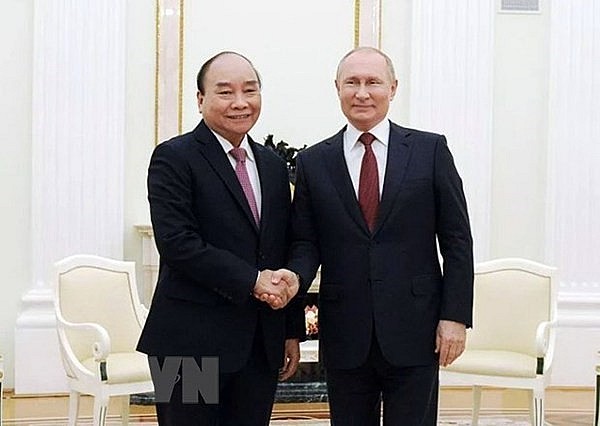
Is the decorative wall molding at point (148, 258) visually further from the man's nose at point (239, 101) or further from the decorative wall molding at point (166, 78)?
the man's nose at point (239, 101)

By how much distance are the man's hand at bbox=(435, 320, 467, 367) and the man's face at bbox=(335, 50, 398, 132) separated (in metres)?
0.70

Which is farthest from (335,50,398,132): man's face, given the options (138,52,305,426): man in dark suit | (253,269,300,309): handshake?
(253,269,300,309): handshake

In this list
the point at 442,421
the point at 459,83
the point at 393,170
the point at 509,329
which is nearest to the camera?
the point at 393,170

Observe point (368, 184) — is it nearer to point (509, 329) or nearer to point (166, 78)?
point (509, 329)

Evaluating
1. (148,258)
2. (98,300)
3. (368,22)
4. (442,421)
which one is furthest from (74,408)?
(368,22)

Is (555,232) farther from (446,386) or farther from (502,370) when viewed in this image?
(502,370)

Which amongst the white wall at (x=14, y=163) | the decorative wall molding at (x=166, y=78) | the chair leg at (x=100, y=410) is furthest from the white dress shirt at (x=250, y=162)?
the white wall at (x=14, y=163)

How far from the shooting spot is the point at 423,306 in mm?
3275

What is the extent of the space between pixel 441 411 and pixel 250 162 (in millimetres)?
3706

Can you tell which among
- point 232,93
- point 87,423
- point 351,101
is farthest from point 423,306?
point 87,423

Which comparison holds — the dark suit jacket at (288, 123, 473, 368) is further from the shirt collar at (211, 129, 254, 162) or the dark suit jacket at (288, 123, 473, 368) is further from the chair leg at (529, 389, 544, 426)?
the chair leg at (529, 389, 544, 426)

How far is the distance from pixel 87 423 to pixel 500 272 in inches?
104

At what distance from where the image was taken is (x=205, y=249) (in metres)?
3.08

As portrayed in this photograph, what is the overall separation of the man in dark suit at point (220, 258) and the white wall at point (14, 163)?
4076mm
